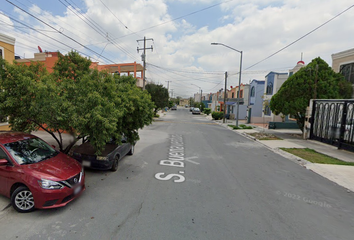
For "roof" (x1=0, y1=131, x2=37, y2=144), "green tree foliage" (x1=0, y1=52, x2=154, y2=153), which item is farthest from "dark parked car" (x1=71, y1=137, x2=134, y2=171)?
"roof" (x1=0, y1=131, x2=37, y2=144)

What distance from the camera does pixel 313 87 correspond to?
13.8 meters

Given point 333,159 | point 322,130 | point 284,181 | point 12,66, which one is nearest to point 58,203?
point 12,66

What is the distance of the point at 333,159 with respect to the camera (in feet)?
28.9

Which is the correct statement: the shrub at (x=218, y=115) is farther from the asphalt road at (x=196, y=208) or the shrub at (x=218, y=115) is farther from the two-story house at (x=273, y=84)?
the asphalt road at (x=196, y=208)

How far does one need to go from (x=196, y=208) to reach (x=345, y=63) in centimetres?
1814

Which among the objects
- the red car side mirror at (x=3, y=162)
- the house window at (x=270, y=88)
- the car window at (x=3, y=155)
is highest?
the house window at (x=270, y=88)

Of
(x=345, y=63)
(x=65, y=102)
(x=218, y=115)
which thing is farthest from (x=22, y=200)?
(x=218, y=115)

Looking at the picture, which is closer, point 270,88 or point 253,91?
point 270,88

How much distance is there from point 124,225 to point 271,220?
9.69 ft

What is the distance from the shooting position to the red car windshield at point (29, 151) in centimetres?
421

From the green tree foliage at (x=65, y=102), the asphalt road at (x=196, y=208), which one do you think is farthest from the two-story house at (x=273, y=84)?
the green tree foliage at (x=65, y=102)

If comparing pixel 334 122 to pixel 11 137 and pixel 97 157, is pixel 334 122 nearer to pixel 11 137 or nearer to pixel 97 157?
pixel 97 157

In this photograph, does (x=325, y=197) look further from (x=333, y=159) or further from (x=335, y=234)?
(x=333, y=159)

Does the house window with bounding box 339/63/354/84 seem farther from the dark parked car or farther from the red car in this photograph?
the red car
